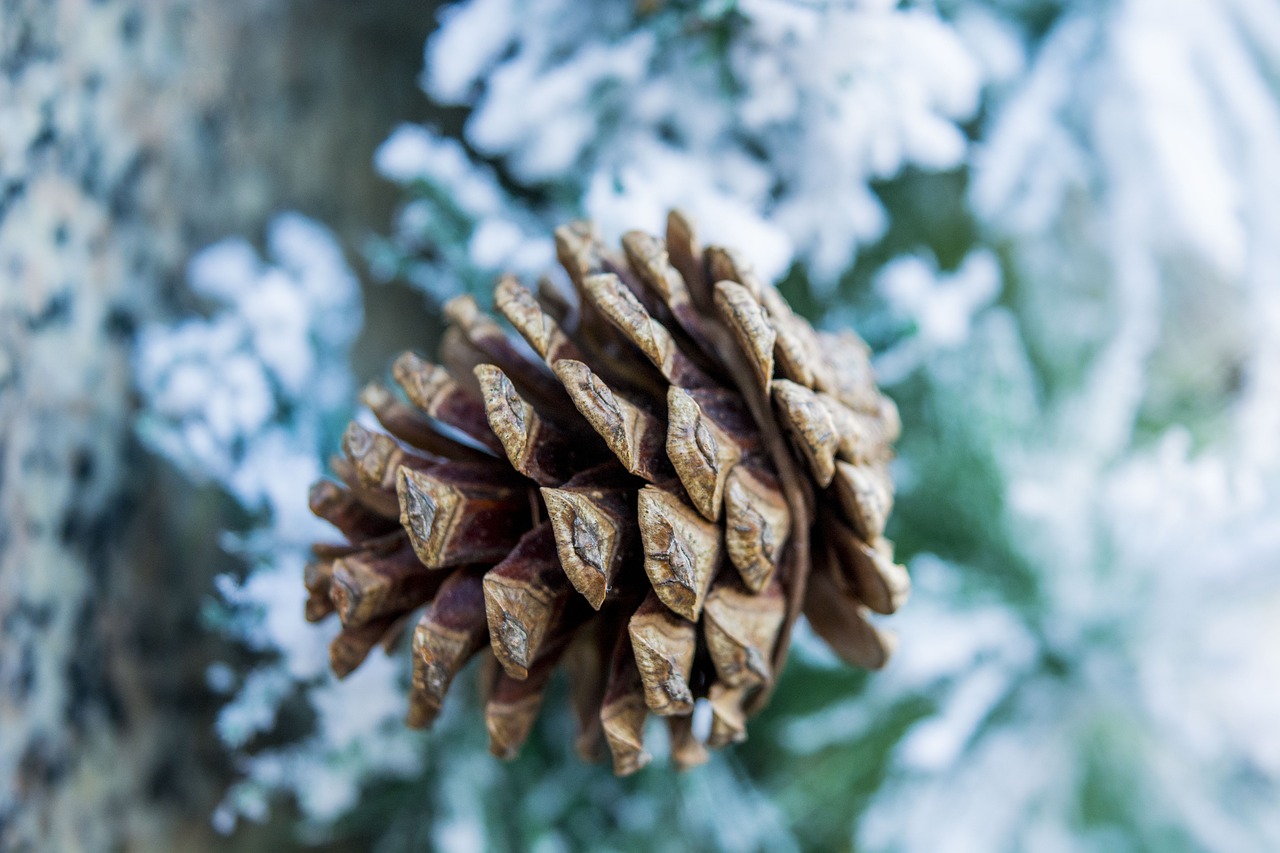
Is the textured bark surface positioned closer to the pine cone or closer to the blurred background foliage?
the blurred background foliage

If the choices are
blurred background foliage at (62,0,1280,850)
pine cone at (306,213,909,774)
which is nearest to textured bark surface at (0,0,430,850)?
blurred background foliage at (62,0,1280,850)

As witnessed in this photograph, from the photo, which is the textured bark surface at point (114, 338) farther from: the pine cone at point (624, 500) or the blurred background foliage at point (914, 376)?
the pine cone at point (624, 500)

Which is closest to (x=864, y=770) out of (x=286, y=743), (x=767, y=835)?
(x=767, y=835)

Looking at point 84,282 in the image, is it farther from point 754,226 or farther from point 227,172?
point 754,226

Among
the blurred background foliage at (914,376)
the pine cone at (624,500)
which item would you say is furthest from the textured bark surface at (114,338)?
the pine cone at (624,500)

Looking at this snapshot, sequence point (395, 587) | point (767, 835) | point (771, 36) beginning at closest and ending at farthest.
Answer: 1. point (395, 587)
2. point (771, 36)
3. point (767, 835)
